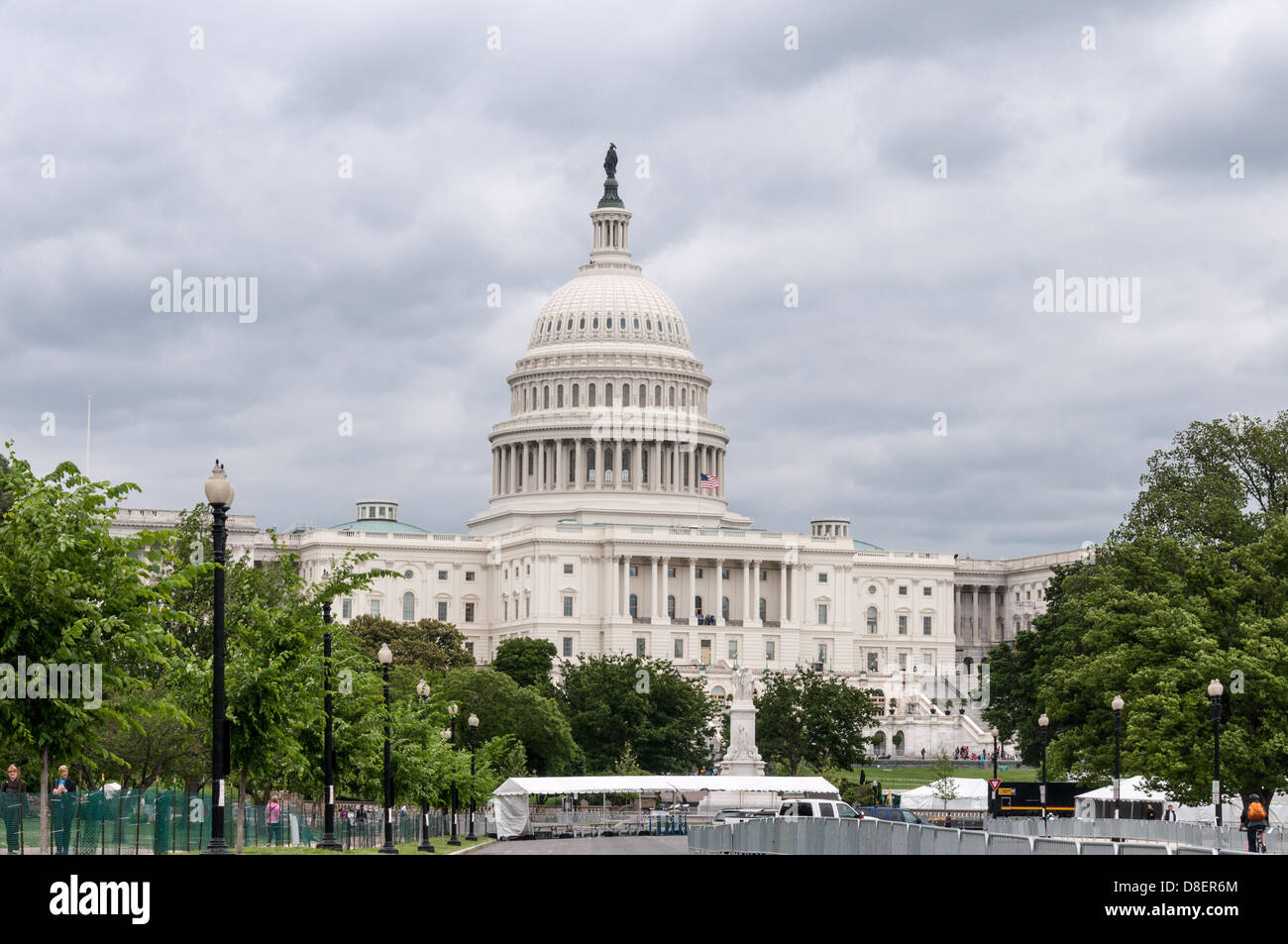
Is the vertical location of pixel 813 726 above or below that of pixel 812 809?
above

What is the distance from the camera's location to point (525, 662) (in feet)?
503

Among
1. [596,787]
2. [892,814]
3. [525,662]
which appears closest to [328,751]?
[892,814]

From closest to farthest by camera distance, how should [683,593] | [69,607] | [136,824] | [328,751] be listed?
1. [69,607]
2. [136,824]
3. [328,751]
4. [683,593]

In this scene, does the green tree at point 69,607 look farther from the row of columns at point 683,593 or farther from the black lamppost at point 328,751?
the row of columns at point 683,593

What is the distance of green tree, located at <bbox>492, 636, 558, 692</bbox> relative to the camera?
490 ft

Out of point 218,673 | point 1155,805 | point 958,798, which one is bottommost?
point 958,798

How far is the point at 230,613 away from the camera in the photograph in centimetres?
5422

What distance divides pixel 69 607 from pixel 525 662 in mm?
117708

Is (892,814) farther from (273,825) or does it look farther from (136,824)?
(136,824)

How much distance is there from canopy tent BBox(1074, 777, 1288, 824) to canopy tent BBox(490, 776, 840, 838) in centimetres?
1217

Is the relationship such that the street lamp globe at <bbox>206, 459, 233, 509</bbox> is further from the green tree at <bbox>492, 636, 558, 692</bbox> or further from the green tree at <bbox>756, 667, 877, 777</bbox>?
the green tree at <bbox>492, 636, 558, 692</bbox>

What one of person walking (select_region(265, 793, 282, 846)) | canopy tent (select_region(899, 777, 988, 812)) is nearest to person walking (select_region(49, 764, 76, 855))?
person walking (select_region(265, 793, 282, 846))
